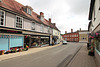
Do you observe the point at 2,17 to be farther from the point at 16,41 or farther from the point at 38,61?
the point at 38,61

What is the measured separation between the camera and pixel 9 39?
11234mm

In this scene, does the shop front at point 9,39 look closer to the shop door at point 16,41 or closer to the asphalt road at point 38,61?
the shop door at point 16,41

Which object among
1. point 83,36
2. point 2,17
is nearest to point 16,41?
point 2,17

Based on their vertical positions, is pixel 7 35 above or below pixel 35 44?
above

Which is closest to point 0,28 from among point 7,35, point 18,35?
point 7,35

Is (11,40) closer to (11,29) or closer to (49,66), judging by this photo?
(11,29)

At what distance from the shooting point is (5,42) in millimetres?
10766

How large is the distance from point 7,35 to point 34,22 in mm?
7779

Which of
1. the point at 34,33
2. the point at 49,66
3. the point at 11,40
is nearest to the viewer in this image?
the point at 49,66

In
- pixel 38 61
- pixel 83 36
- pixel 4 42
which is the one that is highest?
pixel 83 36

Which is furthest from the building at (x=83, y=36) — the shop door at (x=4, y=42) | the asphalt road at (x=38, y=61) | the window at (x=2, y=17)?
the window at (x=2, y=17)

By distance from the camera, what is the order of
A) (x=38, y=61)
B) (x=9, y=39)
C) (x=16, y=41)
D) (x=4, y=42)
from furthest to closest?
(x=16, y=41) → (x=9, y=39) → (x=4, y=42) → (x=38, y=61)

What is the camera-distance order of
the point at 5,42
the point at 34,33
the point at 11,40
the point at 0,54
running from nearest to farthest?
the point at 0,54
the point at 5,42
the point at 11,40
the point at 34,33

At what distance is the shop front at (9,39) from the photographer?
1040cm
